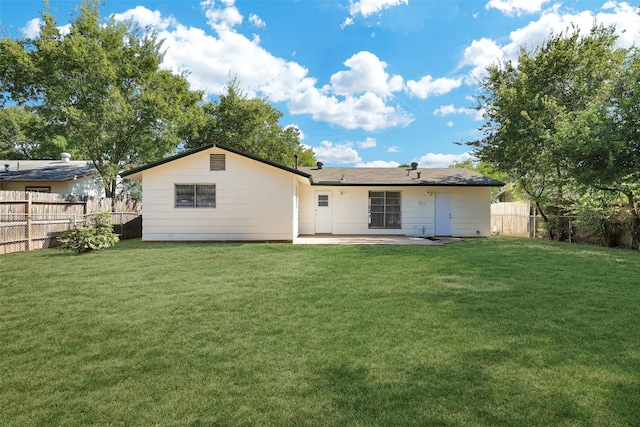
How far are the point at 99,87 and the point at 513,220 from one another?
70.1 feet

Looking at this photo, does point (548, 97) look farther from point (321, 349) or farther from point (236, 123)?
point (236, 123)

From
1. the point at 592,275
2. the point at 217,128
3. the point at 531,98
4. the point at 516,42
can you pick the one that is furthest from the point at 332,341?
the point at 217,128

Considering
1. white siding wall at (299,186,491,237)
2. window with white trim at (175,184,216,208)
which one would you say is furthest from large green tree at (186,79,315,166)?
window with white trim at (175,184,216,208)

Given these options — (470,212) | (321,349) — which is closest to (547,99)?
(470,212)

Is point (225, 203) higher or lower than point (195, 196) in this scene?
lower

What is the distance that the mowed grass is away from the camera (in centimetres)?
248

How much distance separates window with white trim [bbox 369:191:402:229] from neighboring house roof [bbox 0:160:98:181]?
608 inches

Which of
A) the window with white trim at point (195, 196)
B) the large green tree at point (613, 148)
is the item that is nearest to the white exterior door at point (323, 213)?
the window with white trim at point (195, 196)

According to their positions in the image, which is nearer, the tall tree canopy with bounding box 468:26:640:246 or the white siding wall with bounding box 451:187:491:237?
the tall tree canopy with bounding box 468:26:640:246

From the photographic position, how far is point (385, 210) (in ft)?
53.3

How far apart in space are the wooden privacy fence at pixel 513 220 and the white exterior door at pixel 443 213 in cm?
409

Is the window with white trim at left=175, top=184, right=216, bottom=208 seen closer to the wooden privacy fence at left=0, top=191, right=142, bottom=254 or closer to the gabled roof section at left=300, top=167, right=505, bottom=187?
the wooden privacy fence at left=0, top=191, right=142, bottom=254

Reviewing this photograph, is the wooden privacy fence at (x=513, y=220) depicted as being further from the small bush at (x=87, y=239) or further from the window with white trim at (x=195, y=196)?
the small bush at (x=87, y=239)

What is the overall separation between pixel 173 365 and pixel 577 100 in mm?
18014
